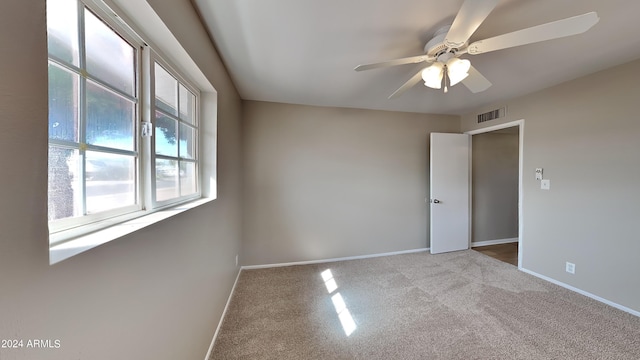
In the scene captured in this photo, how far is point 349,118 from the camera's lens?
3.24 meters

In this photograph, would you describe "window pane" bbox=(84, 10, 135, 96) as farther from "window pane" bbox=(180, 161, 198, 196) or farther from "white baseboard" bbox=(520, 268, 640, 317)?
"white baseboard" bbox=(520, 268, 640, 317)

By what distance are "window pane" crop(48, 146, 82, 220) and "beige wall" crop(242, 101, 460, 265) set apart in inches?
89.2

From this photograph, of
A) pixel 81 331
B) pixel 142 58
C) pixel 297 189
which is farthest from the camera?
pixel 297 189

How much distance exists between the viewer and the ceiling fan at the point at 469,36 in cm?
100

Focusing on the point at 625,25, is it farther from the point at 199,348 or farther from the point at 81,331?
the point at 199,348

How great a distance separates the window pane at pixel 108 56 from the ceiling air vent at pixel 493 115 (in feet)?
13.1

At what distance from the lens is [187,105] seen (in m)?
1.60

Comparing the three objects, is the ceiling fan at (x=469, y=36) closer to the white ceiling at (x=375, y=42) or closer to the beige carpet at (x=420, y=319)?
the white ceiling at (x=375, y=42)

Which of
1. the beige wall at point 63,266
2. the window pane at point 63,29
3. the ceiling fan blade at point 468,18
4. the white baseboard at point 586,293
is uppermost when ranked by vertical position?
the ceiling fan blade at point 468,18

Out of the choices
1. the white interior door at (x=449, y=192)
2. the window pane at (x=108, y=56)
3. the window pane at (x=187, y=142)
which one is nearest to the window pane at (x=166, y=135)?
the window pane at (x=187, y=142)

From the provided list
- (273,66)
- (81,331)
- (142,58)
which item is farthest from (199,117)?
(81,331)

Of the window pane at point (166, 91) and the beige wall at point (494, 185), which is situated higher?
the window pane at point (166, 91)

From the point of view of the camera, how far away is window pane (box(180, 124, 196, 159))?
58.7 inches

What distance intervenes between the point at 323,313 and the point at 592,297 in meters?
2.75
